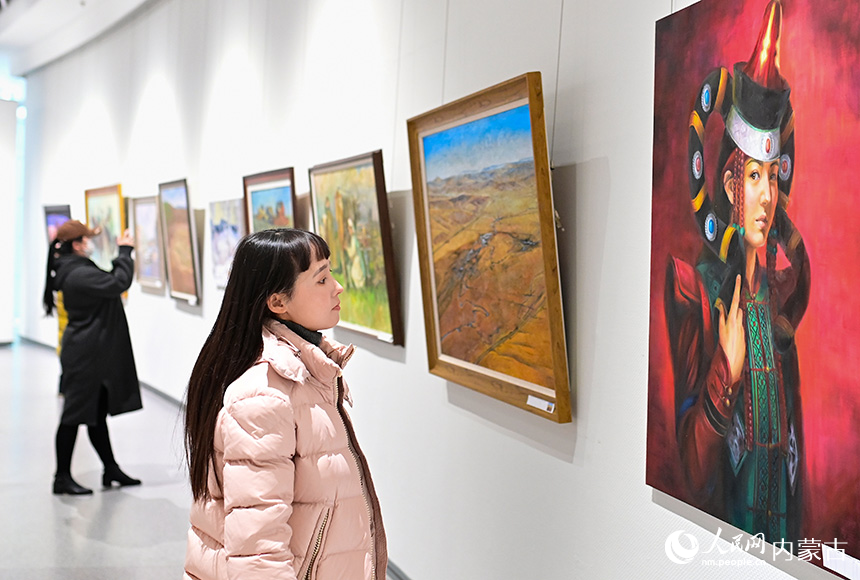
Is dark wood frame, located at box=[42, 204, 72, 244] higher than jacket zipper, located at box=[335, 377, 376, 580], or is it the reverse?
dark wood frame, located at box=[42, 204, 72, 244]

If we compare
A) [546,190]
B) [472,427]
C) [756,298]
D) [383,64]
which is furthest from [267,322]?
[383,64]

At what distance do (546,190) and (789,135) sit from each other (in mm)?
1284

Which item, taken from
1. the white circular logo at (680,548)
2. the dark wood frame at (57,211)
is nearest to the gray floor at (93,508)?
the white circular logo at (680,548)

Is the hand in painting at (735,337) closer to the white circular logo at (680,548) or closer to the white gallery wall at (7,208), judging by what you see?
the white circular logo at (680,548)

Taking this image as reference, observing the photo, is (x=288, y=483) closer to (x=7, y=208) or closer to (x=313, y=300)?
(x=313, y=300)

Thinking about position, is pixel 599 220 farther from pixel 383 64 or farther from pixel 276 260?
pixel 383 64

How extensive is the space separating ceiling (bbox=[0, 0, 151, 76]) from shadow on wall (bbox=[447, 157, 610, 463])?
9821 millimetres

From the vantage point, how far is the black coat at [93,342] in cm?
714

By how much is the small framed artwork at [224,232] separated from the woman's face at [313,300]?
5.59 metres

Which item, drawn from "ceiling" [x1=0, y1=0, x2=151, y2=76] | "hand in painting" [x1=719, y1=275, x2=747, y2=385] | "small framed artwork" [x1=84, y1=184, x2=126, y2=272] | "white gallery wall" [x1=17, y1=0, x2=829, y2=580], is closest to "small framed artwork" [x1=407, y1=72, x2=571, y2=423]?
"white gallery wall" [x1=17, y1=0, x2=829, y2=580]

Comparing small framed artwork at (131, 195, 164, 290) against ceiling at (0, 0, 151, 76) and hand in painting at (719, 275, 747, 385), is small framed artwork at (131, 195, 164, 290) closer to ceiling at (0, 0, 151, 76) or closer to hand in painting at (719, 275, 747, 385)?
ceiling at (0, 0, 151, 76)

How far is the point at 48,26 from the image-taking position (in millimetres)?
14992

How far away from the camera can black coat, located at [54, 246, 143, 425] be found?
7.14 metres

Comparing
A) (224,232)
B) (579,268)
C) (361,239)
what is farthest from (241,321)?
(224,232)
